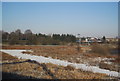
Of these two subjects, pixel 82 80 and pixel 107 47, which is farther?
pixel 82 80

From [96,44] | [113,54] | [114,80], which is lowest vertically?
[114,80]

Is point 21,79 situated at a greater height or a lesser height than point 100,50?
lesser

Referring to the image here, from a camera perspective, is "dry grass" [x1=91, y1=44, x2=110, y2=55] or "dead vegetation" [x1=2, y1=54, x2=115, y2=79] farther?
"dead vegetation" [x1=2, y1=54, x2=115, y2=79]

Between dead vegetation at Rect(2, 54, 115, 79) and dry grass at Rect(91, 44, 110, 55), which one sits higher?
dry grass at Rect(91, 44, 110, 55)

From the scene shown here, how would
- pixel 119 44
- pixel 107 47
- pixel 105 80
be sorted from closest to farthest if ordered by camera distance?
pixel 119 44 → pixel 107 47 → pixel 105 80

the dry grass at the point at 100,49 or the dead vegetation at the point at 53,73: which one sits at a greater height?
the dry grass at the point at 100,49

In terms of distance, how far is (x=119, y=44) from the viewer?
147cm

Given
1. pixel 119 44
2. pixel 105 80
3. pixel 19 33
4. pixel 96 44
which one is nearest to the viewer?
pixel 119 44

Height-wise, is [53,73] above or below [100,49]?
below

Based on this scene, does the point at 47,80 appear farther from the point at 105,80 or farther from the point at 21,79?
the point at 105,80

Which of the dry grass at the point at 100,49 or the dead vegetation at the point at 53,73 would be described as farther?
the dead vegetation at the point at 53,73

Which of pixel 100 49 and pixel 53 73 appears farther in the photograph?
pixel 53 73

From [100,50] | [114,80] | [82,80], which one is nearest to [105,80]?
[114,80]

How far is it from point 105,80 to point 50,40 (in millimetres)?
20585
